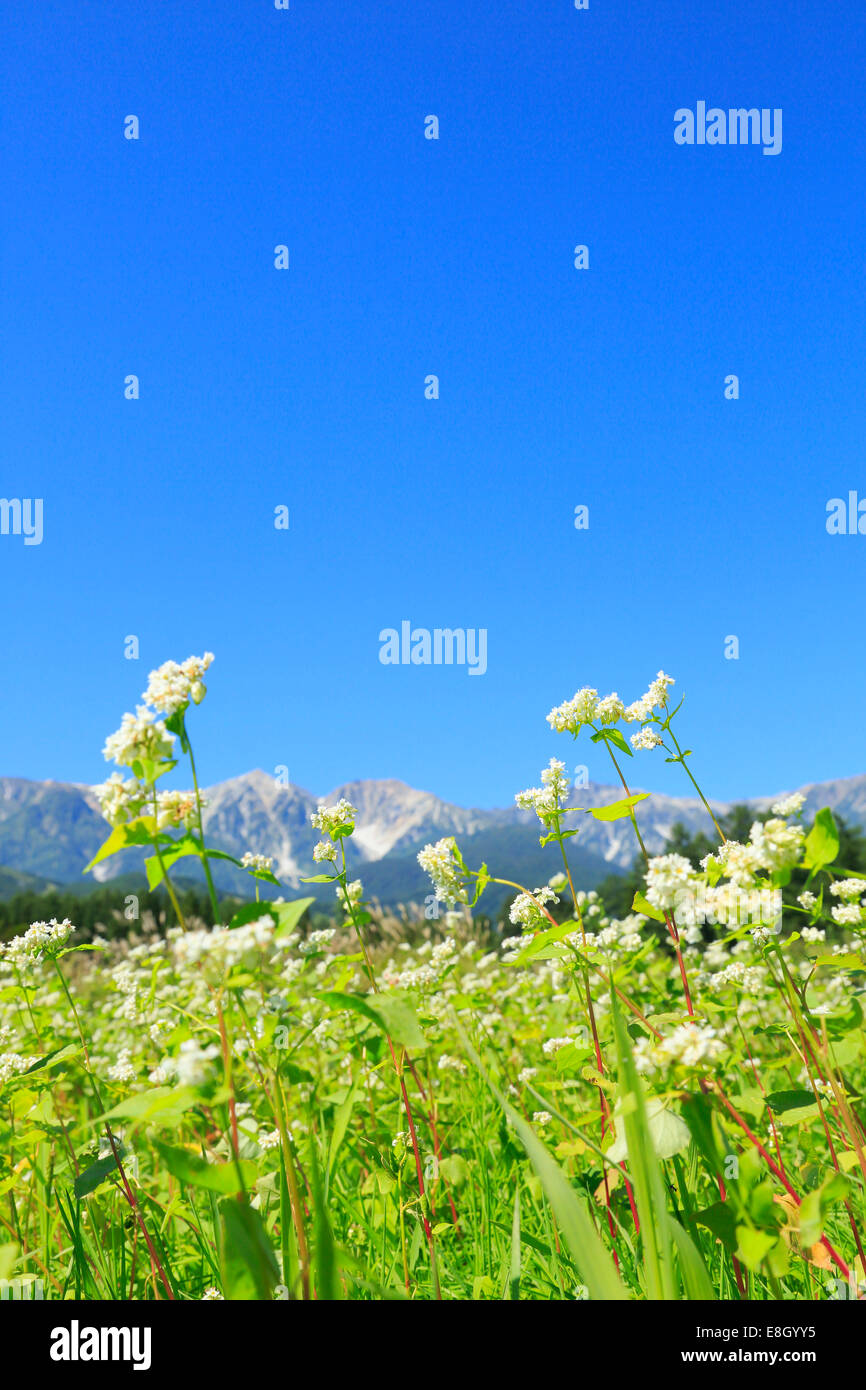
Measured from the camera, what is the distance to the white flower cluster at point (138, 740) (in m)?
1.58

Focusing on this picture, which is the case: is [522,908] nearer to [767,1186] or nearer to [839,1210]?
[767,1186]

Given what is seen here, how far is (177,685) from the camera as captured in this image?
1641mm

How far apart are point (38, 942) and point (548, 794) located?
2.06 metres

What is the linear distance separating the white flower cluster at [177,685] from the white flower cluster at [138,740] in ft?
0.12

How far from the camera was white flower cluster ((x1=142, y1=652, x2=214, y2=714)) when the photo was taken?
161 cm

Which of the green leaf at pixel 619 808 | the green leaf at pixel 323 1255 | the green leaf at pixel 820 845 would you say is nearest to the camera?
the green leaf at pixel 323 1255

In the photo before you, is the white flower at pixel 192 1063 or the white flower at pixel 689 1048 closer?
the white flower at pixel 192 1063

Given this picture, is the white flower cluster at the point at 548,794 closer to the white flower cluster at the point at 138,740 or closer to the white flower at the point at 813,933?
the white flower at the point at 813,933

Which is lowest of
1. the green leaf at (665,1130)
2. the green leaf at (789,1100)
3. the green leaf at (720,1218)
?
the green leaf at (720,1218)

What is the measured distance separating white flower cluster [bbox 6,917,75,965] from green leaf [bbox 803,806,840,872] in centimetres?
263

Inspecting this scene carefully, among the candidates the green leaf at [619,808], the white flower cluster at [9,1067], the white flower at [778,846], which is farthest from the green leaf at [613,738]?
the white flower cluster at [9,1067]

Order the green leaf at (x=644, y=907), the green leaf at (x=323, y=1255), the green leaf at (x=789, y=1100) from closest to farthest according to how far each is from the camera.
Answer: the green leaf at (x=323, y=1255)
the green leaf at (x=644, y=907)
the green leaf at (x=789, y=1100)
